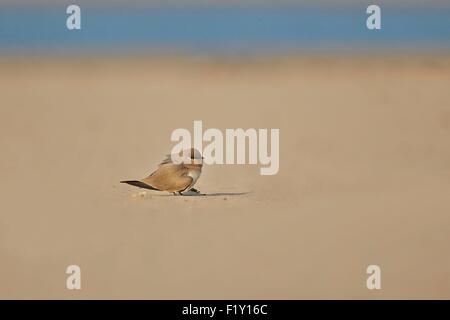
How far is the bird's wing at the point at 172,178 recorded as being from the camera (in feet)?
17.1

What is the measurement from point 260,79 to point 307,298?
5.59 m

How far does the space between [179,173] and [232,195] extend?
33 cm

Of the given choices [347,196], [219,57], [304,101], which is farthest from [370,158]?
[219,57]

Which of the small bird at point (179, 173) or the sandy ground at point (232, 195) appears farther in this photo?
the small bird at point (179, 173)

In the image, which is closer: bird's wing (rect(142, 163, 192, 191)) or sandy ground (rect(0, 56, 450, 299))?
sandy ground (rect(0, 56, 450, 299))

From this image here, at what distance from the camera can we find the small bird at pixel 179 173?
5203 millimetres

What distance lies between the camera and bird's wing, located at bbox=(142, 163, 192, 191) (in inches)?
205

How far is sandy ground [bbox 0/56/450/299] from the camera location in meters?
4.06

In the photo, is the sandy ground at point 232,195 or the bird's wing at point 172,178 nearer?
the sandy ground at point 232,195

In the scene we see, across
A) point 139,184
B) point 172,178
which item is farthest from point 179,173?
point 139,184

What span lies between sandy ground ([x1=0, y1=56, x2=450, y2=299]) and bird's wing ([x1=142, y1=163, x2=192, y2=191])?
0.21ft

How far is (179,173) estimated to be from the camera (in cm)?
521

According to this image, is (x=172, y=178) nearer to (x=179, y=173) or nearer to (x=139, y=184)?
(x=179, y=173)

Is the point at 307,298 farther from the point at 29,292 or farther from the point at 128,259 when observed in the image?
the point at 29,292
